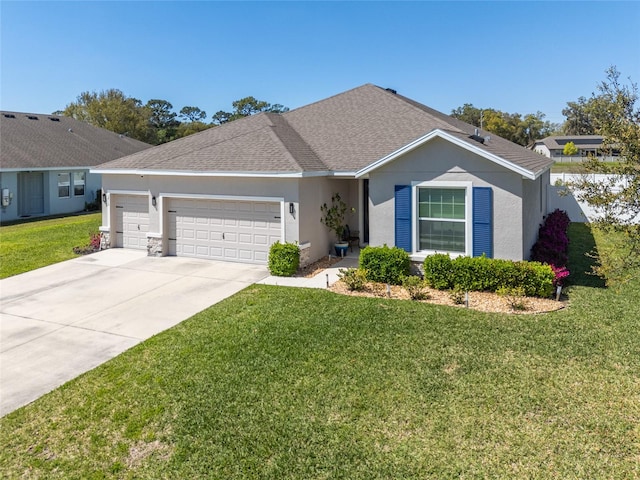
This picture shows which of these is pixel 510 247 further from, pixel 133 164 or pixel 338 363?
pixel 133 164

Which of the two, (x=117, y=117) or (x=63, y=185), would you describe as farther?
(x=117, y=117)

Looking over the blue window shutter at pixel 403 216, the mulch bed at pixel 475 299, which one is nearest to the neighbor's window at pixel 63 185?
the mulch bed at pixel 475 299

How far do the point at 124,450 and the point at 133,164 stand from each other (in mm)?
12602

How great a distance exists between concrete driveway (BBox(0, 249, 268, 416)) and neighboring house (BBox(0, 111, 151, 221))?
38.4 feet

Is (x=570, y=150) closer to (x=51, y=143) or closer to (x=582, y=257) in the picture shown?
(x=582, y=257)

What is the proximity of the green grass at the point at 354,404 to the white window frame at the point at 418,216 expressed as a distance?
2834 mm

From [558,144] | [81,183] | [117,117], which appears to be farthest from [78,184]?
[558,144]

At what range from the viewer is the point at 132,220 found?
16.5 meters

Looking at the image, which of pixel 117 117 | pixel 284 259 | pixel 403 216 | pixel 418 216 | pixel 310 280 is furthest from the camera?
pixel 117 117

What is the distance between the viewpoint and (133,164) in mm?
15914

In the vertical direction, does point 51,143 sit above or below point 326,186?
above

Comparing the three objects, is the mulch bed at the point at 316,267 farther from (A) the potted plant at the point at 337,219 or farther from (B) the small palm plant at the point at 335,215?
(B) the small palm plant at the point at 335,215

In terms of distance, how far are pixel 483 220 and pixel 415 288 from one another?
2.54 meters

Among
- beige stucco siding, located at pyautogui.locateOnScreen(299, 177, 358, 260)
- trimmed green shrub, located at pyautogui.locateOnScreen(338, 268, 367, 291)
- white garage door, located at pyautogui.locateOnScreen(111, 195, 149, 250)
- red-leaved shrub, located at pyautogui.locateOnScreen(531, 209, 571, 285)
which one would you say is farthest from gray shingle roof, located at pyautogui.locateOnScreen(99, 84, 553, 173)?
trimmed green shrub, located at pyautogui.locateOnScreen(338, 268, 367, 291)
